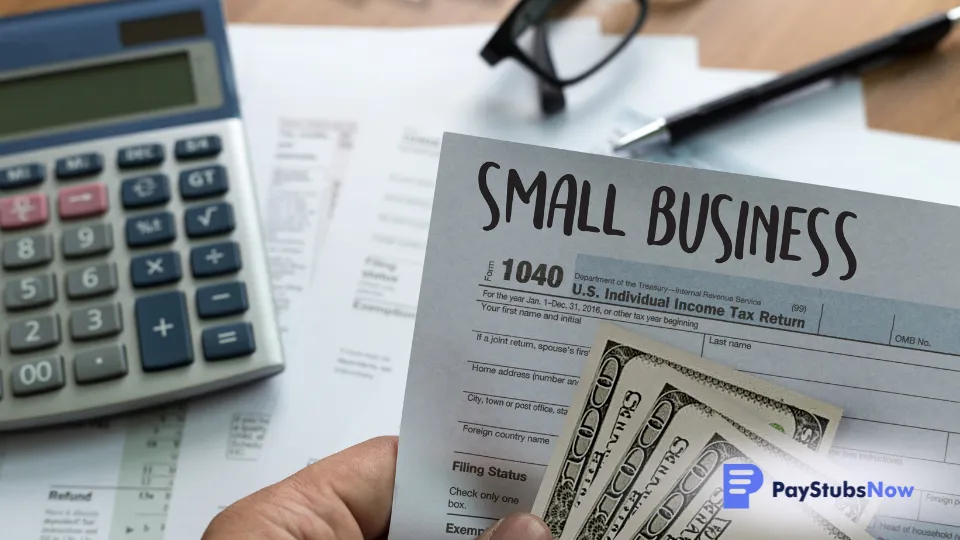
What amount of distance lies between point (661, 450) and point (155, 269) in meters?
0.30

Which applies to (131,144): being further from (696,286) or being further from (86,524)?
(696,286)

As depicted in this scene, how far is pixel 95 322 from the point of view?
1.43ft

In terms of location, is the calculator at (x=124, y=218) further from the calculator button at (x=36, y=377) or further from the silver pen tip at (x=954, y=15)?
the silver pen tip at (x=954, y=15)

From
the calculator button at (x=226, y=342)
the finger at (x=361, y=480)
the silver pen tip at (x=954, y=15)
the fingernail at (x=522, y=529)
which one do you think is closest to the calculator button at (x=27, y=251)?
the calculator button at (x=226, y=342)

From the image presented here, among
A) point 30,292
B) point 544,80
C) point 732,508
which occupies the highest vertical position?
point 544,80

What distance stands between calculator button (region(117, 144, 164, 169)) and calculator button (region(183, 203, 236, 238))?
0.14 ft

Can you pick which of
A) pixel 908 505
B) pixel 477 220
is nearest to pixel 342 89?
pixel 477 220

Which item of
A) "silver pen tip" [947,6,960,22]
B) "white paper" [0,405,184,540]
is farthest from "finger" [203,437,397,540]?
"silver pen tip" [947,6,960,22]

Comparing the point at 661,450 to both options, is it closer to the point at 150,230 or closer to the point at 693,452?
the point at 693,452

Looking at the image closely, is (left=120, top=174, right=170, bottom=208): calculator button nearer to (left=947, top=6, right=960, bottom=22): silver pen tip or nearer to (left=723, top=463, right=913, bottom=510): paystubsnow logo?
(left=723, top=463, right=913, bottom=510): paystubsnow logo

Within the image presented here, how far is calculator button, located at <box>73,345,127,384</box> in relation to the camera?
429 millimetres

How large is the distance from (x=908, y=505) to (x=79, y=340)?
1.41 feet

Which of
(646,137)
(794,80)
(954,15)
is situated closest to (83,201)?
(646,137)

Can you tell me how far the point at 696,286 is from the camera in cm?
33
